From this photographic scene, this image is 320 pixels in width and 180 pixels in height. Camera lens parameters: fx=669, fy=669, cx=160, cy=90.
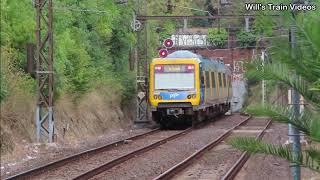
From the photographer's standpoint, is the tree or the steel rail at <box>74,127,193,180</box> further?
the steel rail at <box>74,127,193,180</box>

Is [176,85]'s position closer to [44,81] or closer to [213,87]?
[213,87]

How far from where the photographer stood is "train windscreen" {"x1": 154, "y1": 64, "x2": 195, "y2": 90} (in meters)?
28.9

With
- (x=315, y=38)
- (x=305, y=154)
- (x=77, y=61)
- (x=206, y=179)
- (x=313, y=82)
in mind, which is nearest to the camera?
(x=315, y=38)

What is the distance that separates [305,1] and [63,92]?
1755 centimetres

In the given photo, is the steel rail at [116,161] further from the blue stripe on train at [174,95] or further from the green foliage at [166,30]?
the green foliage at [166,30]

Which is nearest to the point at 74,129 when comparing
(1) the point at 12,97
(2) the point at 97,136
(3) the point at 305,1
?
(2) the point at 97,136

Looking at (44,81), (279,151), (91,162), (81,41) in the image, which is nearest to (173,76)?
(81,41)

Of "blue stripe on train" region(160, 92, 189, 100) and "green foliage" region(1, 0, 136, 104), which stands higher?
"green foliage" region(1, 0, 136, 104)

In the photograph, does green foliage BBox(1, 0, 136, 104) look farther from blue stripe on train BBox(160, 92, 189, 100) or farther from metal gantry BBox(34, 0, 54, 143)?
blue stripe on train BBox(160, 92, 189, 100)

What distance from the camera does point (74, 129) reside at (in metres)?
25.7

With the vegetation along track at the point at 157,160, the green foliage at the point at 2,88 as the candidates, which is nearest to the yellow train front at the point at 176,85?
the vegetation along track at the point at 157,160

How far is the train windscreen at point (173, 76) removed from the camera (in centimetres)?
2891

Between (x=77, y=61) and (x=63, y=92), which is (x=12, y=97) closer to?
(x=63, y=92)

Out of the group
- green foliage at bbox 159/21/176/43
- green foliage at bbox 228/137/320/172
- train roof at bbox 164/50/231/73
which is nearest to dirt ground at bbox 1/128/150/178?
train roof at bbox 164/50/231/73
